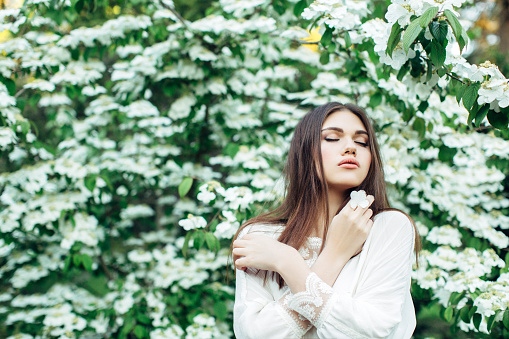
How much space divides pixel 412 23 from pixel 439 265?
133 centimetres

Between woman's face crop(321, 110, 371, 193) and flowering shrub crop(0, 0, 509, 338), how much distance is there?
1.76ft

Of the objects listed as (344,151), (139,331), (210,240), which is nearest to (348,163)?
(344,151)

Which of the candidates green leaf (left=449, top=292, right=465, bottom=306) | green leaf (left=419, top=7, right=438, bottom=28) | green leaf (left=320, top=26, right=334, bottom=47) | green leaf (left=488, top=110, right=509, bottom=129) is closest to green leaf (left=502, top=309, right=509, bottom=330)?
green leaf (left=449, top=292, right=465, bottom=306)

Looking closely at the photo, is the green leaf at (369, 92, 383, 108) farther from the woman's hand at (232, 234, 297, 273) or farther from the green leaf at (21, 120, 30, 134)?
the green leaf at (21, 120, 30, 134)

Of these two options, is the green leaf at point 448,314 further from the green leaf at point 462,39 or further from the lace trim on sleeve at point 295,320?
the green leaf at point 462,39

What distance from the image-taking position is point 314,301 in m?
1.18

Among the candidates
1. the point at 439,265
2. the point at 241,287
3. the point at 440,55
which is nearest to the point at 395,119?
the point at 439,265

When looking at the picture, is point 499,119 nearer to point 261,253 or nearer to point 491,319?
point 491,319

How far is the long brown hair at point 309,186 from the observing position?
1.48 metres

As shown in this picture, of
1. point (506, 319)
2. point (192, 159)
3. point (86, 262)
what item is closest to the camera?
point (506, 319)

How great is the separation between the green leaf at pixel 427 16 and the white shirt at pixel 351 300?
1.96 feet

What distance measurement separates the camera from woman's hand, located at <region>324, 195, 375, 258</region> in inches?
51.3

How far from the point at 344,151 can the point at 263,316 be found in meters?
0.61

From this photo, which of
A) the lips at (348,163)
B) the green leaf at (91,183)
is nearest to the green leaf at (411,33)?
the lips at (348,163)
